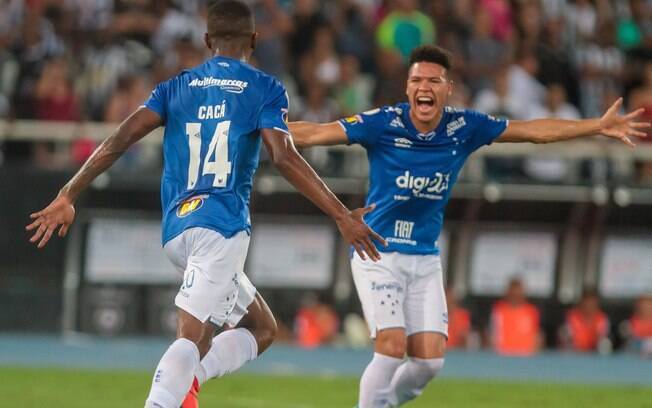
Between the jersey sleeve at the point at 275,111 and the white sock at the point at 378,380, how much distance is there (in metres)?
2.42

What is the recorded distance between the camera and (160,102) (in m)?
8.34

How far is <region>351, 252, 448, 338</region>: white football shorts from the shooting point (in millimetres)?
10234

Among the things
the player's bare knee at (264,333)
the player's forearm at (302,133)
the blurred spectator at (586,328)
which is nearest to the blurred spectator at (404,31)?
the blurred spectator at (586,328)

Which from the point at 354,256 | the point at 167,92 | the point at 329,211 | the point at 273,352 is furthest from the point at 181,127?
the point at 273,352

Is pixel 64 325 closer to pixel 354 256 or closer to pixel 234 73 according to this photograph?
pixel 354 256

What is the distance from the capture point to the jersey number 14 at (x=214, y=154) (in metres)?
8.22

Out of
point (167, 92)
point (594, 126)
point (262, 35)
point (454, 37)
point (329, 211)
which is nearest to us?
point (329, 211)

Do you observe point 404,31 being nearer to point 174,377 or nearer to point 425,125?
point 425,125

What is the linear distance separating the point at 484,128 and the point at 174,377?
349 centimetres

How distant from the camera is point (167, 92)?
8.36 metres

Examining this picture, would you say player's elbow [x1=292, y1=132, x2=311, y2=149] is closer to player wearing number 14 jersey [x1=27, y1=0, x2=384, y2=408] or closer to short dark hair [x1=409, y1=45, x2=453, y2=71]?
short dark hair [x1=409, y1=45, x2=453, y2=71]

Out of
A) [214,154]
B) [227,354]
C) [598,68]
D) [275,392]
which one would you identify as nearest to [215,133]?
[214,154]

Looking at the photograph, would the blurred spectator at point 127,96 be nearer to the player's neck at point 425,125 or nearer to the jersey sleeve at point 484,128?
the player's neck at point 425,125

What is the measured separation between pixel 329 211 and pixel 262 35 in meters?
11.7
